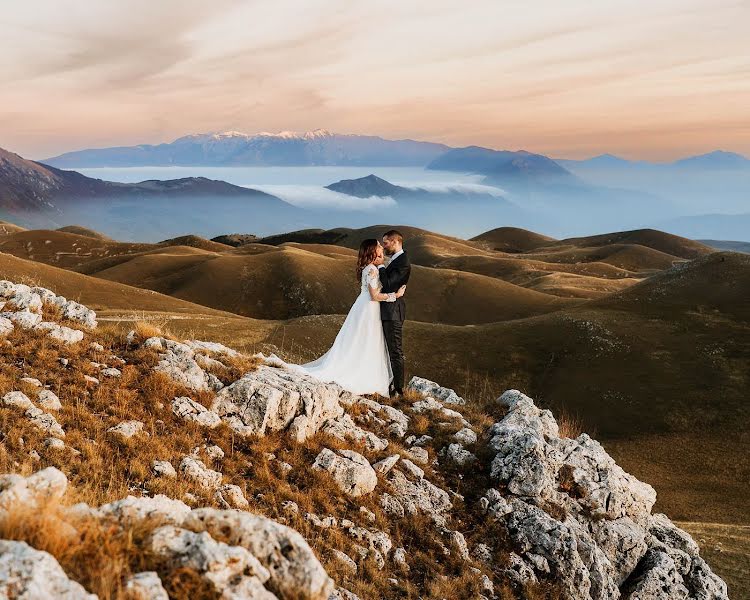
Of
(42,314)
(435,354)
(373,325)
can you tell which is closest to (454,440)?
(373,325)

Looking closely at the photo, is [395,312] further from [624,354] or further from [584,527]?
[624,354]

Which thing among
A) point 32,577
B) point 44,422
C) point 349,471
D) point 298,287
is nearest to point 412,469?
point 349,471

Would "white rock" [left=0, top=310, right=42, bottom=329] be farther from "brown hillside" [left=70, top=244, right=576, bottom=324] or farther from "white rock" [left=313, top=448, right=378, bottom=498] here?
"brown hillside" [left=70, top=244, right=576, bottom=324]

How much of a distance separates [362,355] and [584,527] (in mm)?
9442

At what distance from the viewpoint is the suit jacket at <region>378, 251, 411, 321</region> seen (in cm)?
1859

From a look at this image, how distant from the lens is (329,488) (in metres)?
12.8

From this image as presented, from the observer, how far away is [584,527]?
1503 centimetres

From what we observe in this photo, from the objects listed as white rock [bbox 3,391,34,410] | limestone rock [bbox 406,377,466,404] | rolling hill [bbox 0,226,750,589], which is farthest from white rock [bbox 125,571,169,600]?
rolling hill [bbox 0,226,750,589]

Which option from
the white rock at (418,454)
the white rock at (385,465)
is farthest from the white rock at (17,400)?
the white rock at (418,454)

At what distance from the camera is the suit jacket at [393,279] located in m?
18.6

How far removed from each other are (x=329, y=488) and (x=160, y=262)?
143705mm

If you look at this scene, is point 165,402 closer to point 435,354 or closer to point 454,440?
point 454,440

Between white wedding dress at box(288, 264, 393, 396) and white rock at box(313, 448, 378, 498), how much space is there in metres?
5.39

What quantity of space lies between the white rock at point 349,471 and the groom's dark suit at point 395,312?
6041 millimetres
